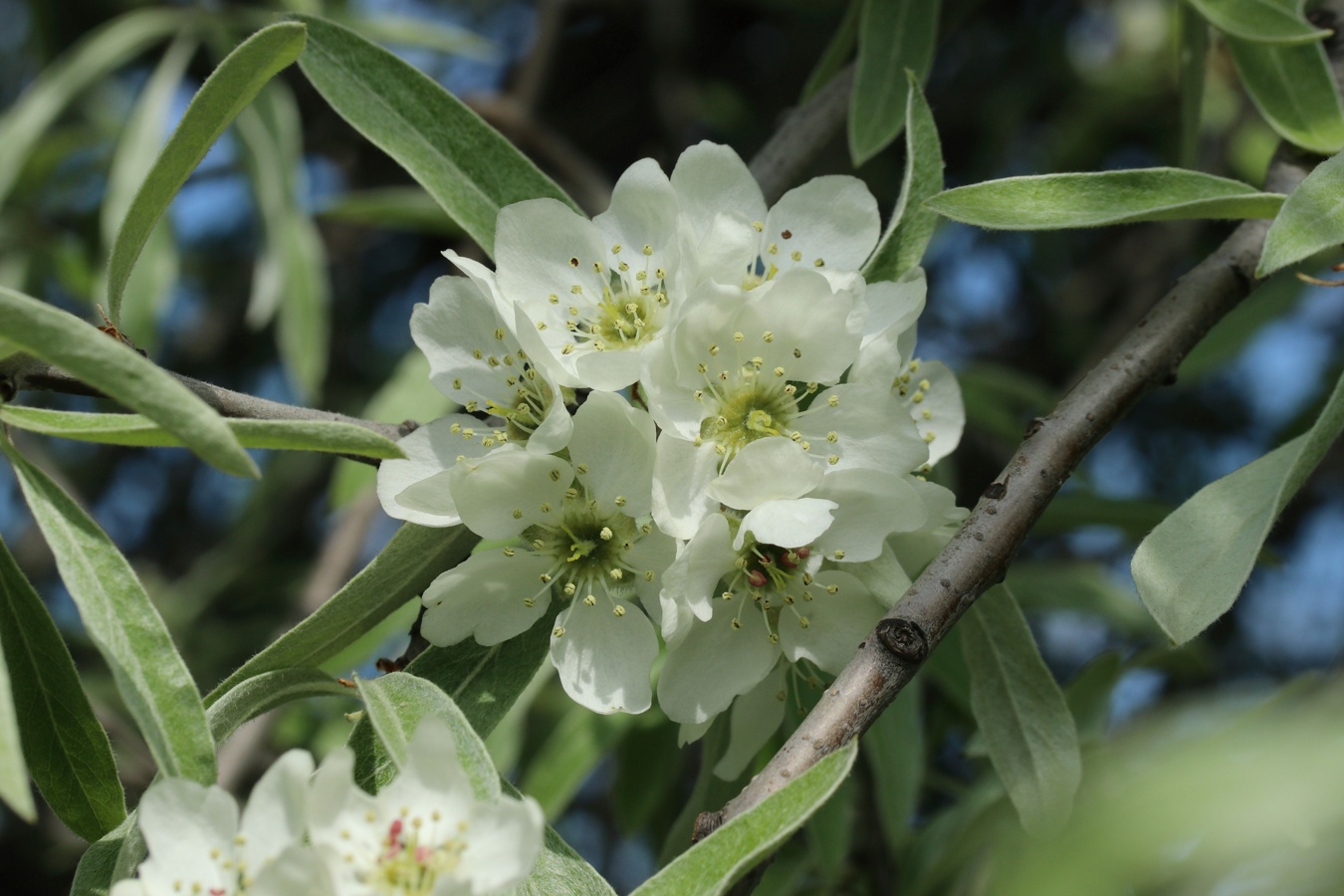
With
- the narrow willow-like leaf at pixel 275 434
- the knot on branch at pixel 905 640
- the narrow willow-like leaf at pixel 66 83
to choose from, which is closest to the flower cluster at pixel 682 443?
the knot on branch at pixel 905 640

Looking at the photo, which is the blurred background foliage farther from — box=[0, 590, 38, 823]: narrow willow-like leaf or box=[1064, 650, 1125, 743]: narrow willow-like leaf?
box=[0, 590, 38, 823]: narrow willow-like leaf

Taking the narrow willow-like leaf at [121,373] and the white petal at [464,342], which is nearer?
the narrow willow-like leaf at [121,373]

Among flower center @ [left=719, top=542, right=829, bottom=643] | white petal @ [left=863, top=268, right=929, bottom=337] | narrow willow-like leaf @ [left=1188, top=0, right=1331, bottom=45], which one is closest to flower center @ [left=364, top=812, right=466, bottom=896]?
flower center @ [left=719, top=542, right=829, bottom=643]

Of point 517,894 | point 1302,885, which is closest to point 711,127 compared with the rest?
point 517,894

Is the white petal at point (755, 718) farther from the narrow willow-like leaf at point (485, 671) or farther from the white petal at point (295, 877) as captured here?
the white petal at point (295, 877)

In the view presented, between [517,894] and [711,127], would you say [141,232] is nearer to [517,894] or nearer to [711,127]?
[517,894]

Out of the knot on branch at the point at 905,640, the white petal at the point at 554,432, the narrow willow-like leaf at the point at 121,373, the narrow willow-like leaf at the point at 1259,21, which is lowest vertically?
the knot on branch at the point at 905,640

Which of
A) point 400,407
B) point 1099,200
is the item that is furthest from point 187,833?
point 400,407
